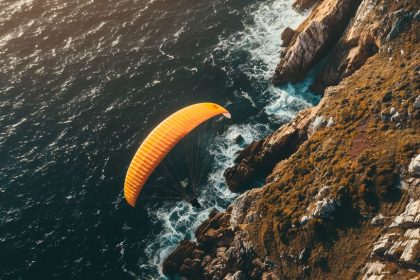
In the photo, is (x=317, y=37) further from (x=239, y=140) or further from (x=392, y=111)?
(x=392, y=111)

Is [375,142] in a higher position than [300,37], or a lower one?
lower

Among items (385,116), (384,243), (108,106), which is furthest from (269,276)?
(108,106)

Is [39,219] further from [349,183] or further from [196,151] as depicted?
[349,183]

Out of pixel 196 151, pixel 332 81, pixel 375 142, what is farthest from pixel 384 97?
pixel 196 151

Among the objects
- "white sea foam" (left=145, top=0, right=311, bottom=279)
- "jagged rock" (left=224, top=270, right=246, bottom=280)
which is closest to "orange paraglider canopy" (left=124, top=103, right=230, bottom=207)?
"white sea foam" (left=145, top=0, right=311, bottom=279)

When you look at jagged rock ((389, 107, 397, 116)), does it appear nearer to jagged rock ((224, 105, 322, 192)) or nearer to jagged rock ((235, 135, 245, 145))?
jagged rock ((224, 105, 322, 192))

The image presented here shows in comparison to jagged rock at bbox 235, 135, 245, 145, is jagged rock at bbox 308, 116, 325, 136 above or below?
above

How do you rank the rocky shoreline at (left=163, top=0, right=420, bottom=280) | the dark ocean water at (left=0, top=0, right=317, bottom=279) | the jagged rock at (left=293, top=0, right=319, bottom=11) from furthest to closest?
the jagged rock at (left=293, top=0, right=319, bottom=11) → the dark ocean water at (left=0, top=0, right=317, bottom=279) → the rocky shoreline at (left=163, top=0, right=420, bottom=280)

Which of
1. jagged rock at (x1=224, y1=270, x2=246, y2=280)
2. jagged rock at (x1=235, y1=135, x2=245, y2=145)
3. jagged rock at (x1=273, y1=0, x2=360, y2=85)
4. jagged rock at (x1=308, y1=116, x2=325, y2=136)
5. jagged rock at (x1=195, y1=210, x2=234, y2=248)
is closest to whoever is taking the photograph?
jagged rock at (x1=224, y1=270, x2=246, y2=280)
